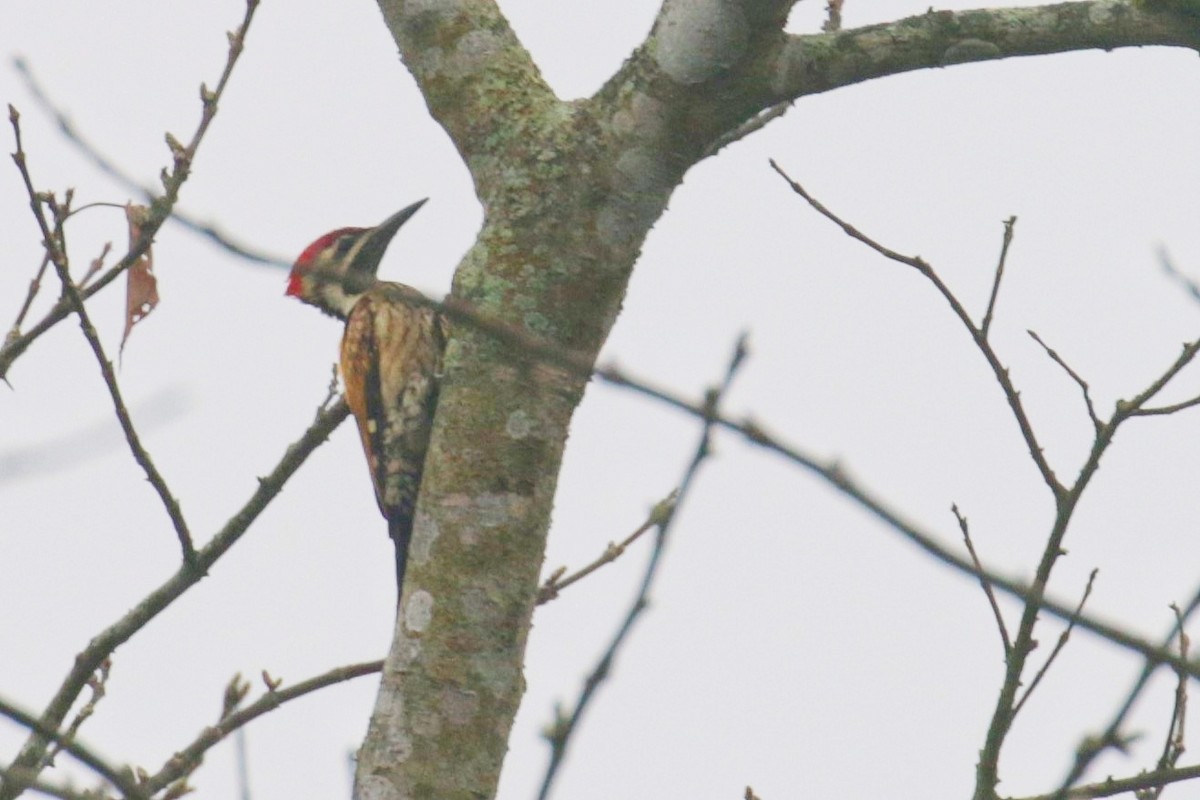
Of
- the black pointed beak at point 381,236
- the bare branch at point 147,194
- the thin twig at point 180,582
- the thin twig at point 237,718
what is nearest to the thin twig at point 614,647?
the bare branch at point 147,194

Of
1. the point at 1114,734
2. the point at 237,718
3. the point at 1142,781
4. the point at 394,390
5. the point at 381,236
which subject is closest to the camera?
the point at 1114,734

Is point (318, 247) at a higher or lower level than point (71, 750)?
higher

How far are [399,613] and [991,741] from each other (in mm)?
1162

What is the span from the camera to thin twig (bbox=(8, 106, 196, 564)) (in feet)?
10.4

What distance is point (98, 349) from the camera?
316 cm

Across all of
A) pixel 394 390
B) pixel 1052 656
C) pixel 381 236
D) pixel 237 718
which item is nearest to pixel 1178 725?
pixel 1052 656

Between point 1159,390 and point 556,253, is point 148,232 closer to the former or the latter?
point 556,253

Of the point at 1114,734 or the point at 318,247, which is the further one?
the point at 318,247

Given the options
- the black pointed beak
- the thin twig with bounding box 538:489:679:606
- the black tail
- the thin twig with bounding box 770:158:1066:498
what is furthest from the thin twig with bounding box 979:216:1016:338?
the black pointed beak

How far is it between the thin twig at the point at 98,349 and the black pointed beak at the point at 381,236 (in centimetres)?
272

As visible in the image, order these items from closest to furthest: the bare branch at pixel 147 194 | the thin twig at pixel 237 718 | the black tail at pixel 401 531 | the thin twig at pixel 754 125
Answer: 1. the bare branch at pixel 147 194
2. the thin twig at pixel 237 718
3. the thin twig at pixel 754 125
4. the black tail at pixel 401 531

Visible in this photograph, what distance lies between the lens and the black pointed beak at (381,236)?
606 cm

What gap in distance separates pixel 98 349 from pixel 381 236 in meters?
2.96

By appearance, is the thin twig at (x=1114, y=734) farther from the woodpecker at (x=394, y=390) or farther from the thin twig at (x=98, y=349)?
the woodpecker at (x=394, y=390)
